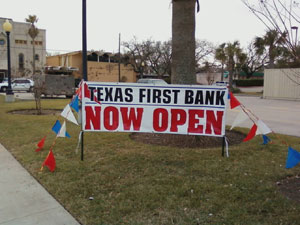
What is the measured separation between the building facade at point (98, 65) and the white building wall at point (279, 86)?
28.1 m

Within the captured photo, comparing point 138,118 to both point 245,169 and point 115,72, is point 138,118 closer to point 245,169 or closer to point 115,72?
point 245,169

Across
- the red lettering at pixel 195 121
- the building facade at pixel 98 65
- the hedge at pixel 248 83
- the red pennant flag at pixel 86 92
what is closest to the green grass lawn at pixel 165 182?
the red lettering at pixel 195 121

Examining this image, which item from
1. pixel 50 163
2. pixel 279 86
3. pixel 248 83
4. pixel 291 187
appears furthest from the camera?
pixel 248 83

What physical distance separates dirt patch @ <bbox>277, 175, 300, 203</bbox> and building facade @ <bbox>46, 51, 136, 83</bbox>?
43.1 m

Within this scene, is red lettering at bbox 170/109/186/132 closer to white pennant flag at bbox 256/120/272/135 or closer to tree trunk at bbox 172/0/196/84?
white pennant flag at bbox 256/120/272/135

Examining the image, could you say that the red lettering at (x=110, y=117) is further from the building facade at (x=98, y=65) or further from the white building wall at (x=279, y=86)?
the building facade at (x=98, y=65)

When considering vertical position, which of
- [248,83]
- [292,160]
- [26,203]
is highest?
[248,83]

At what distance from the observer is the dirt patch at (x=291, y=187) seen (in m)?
3.73

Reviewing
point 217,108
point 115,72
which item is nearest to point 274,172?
point 217,108

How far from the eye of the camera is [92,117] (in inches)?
206

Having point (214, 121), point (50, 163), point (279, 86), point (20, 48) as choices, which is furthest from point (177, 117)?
point (20, 48)

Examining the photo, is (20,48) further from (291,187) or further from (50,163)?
(291,187)

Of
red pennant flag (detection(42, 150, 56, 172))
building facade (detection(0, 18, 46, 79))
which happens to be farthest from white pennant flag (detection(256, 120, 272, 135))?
building facade (detection(0, 18, 46, 79))

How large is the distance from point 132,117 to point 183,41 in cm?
233
